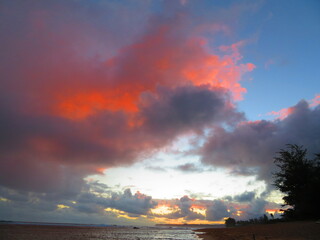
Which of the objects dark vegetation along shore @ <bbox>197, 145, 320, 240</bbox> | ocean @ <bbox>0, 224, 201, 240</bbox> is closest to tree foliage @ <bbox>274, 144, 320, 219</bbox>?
dark vegetation along shore @ <bbox>197, 145, 320, 240</bbox>

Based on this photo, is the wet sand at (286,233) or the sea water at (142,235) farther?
the sea water at (142,235)

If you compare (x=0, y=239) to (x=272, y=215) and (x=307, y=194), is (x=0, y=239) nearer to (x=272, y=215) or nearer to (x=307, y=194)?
(x=307, y=194)

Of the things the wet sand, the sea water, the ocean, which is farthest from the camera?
the sea water

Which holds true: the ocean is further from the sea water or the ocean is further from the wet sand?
the wet sand

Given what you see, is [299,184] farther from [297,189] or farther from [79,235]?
[79,235]

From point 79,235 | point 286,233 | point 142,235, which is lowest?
point 142,235

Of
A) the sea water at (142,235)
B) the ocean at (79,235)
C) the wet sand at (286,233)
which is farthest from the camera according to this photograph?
the sea water at (142,235)

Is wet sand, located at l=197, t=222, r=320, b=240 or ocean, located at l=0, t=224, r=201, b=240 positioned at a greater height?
wet sand, located at l=197, t=222, r=320, b=240

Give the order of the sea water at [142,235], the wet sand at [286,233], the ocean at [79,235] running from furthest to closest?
the sea water at [142,235], the ocean at [79,235], the wet sand at [286,233]

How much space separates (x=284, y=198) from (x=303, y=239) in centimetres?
4060

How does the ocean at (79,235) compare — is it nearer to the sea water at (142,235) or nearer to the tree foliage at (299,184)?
the sea water at (142,235)

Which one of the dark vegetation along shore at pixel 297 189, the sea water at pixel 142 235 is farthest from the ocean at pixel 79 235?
the dark vegetation along shore at pixel 297 189

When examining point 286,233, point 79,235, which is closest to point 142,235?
point 79,235

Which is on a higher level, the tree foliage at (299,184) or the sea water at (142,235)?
the tree foliage at (299,184)
